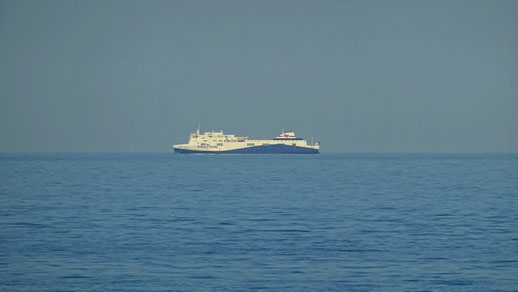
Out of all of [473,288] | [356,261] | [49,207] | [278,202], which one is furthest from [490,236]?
[49,207]

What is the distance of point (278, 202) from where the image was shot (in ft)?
128

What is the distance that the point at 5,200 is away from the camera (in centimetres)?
4159

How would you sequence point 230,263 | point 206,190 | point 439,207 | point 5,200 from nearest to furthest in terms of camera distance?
point 230,263
point 439,207
point 5,200
point 206,190

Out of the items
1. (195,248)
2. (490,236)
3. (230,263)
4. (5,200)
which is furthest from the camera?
(5,200)

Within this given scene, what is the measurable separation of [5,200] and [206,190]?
1411 cm

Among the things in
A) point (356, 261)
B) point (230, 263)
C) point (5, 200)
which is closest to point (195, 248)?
point (230, 263)

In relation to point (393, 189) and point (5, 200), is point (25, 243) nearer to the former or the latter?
point (5, 200)

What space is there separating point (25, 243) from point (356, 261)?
11203 mm

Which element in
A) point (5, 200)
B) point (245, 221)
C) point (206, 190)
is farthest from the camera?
point (206, 190)

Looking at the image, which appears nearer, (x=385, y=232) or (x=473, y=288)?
(x=473, y=288)

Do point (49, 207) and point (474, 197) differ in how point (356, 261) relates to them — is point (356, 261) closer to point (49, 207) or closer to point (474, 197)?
point (49, 207)

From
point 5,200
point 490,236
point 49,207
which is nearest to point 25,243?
point 49,207

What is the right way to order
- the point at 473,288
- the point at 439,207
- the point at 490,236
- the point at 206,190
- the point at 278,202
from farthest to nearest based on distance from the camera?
1. the point at 206,190
2. the point at 278,202
3. the point at 439,207
4. the point at 490,236
5. the point at 473,288

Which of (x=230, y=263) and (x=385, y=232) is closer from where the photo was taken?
(x=230, y=263)
